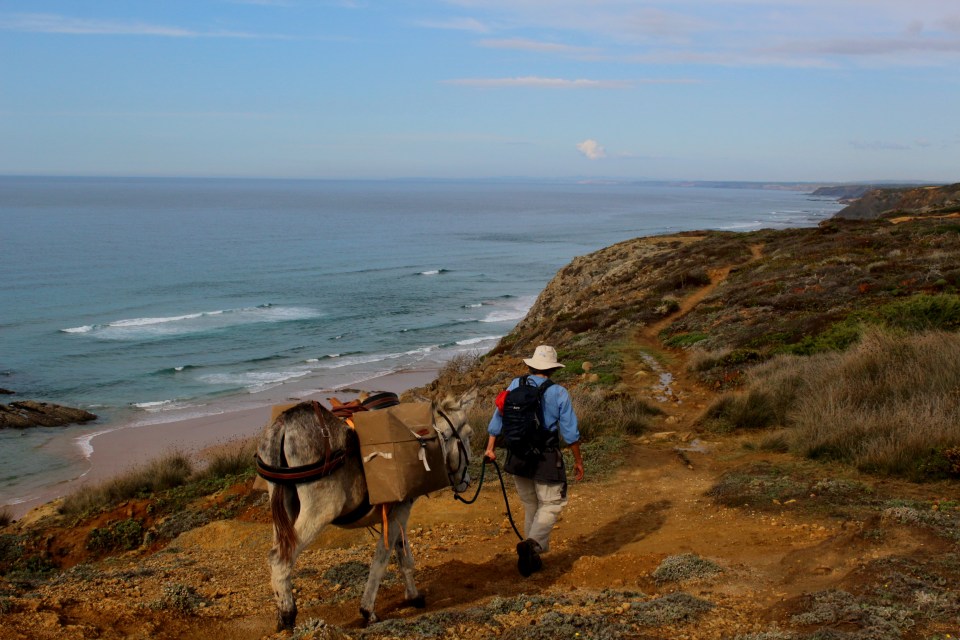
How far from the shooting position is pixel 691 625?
5395mm

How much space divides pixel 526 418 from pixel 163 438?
74.1 ft

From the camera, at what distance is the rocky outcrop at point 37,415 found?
89.6ft

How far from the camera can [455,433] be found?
21.7ft

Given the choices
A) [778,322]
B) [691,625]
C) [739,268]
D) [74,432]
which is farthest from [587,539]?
[739,268]

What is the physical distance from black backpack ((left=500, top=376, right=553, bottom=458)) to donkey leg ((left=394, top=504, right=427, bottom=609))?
1.24 metres

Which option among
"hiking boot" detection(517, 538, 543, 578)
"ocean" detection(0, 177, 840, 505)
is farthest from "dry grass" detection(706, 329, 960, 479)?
"ocean" detection(0, 177, 840, 505)

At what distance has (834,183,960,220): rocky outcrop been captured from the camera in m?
58.0

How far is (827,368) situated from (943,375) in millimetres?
1987

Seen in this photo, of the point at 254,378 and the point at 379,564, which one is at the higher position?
the point at 379,564

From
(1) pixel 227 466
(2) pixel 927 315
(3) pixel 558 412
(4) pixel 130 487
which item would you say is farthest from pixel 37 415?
(2) pixel 927 315

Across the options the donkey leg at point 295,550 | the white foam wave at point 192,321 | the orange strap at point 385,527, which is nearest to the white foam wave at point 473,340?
the white foam wave at point 192,321

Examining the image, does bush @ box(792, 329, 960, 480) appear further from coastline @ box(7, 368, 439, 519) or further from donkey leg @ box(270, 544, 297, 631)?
coastline @ box(7, 368, 439, 519)

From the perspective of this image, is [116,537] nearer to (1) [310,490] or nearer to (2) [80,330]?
(1) [310,490]

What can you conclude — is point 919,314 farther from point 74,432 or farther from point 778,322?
point 74,432
